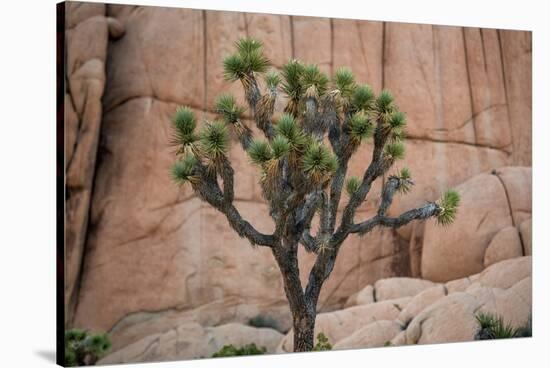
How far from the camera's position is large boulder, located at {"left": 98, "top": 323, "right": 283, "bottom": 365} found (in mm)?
12580

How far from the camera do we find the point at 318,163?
11.5 m

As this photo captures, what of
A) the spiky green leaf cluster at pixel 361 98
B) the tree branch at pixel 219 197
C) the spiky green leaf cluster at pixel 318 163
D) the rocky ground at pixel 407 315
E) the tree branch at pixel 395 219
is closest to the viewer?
the spiky green leaf cluster at pixel 318 163

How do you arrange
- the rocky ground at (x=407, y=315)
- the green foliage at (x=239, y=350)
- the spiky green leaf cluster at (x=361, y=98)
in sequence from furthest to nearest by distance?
the rocky ground at (x=407, y=315), the green foliage at (x=239, y=350), the spiky green leaf cluster at (x=361, y=98)

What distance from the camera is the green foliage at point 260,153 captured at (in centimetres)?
1143

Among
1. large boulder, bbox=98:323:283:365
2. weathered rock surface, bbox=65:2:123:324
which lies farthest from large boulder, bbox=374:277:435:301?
weathered rock surface, bbox=65:2:123:324

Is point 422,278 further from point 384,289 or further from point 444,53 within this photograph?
point 444,53

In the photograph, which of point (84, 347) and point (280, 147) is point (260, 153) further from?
point (84, 347)

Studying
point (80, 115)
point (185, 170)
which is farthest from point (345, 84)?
point (80, 115)

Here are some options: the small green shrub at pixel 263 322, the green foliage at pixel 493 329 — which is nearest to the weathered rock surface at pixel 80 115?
the small green shrub at pixel 263 322

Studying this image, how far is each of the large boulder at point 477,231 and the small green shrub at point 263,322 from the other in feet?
7.66

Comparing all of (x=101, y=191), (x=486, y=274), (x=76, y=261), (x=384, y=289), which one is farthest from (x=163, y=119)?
(x=486, y=274)

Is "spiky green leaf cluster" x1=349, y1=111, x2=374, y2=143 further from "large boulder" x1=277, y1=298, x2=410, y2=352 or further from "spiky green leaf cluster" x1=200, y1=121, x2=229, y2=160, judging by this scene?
"large boulder" x1=277, y1=298, x2=410, y2=352

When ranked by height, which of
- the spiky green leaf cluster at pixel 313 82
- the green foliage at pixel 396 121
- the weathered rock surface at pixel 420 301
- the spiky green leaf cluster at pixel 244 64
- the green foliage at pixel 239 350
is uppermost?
the spiky green leaf cluster at pixel 244 64

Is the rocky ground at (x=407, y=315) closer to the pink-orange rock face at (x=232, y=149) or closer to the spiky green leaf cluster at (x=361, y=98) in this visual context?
the pink-orange rock face at (x=232, y=149)
